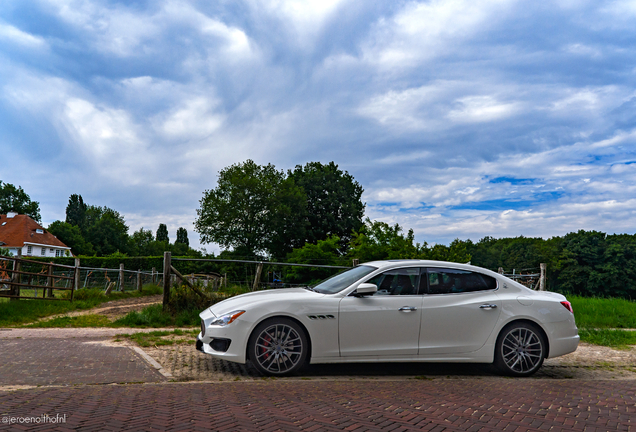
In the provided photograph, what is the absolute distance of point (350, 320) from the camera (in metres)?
6.27

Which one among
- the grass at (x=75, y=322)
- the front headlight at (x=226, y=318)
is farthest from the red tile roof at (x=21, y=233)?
the front headlight at (x=226, y=318)

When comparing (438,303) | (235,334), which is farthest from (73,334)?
(438,303)

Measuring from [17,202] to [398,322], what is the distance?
94.9 m

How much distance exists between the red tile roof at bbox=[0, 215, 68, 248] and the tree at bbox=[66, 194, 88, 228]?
14694mm

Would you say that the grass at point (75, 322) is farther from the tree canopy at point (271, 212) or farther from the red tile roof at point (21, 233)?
the red tile roof at point (21, 233)

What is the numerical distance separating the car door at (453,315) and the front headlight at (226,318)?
2.42m

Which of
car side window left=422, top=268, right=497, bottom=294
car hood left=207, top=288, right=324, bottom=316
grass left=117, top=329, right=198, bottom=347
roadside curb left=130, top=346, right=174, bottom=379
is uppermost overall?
car side window left=422, top=268, right=497, bottom=294

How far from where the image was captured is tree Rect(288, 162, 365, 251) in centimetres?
5878

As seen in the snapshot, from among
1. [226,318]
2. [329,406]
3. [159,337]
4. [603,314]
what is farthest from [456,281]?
[603,314]

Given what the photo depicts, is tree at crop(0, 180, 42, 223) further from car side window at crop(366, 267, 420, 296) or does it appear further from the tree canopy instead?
car side window at crop(366, 267, 420, 296)

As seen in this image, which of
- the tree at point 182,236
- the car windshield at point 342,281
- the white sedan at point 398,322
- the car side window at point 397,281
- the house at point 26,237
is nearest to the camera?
the white sedan at point 398,322

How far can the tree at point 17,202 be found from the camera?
83.1m

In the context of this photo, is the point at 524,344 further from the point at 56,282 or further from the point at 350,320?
the point at 56,282

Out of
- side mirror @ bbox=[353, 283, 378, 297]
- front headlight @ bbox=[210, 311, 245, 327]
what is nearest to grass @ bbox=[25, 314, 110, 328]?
front headlight @ bbox=[210, 311, 245, 327]
